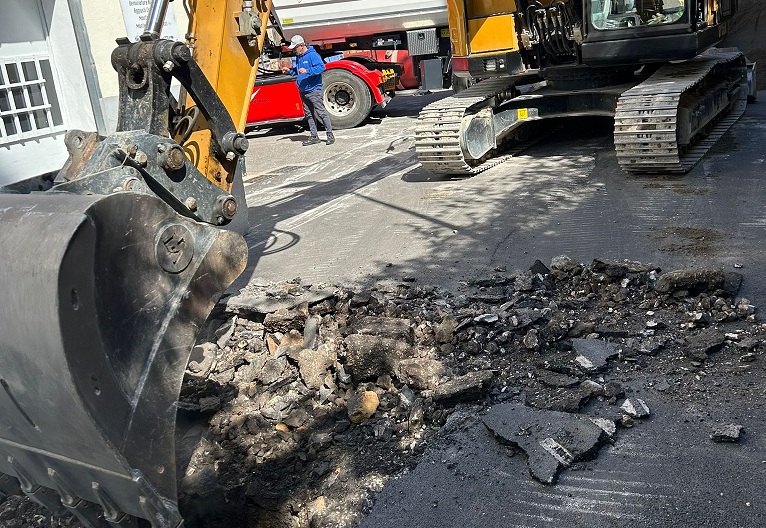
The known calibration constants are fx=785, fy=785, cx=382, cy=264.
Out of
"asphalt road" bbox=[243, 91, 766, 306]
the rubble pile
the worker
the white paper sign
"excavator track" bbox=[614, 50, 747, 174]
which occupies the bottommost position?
the rubble pile

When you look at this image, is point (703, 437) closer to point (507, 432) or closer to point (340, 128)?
point (507, 432)

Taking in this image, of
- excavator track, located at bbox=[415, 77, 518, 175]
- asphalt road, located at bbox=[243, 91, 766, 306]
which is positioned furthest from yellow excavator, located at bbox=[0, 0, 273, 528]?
excavator track, located at bbox=[415, 77, 518, 175]

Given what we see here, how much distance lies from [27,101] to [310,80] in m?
6.81

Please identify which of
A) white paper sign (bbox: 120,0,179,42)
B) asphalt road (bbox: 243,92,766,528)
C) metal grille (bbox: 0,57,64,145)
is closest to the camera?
asphalt road (bbox: 243,92,766,528)

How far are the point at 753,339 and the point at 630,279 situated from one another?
42.5 inches

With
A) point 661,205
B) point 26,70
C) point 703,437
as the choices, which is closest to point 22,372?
point 703,437

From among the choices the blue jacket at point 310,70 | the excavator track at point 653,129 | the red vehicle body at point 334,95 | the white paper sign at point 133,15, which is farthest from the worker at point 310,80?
the excavator track at point 653,129

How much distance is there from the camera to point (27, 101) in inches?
291

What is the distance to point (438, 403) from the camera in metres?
4.12

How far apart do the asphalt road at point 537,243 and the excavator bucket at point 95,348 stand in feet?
3.61

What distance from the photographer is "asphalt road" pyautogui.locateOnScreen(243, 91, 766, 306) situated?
6.16m

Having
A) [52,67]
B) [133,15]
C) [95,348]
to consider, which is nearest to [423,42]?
[133,15]

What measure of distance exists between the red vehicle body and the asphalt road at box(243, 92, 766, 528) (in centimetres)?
98

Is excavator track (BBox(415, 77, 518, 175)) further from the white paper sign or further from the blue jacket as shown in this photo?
the blue jacket
